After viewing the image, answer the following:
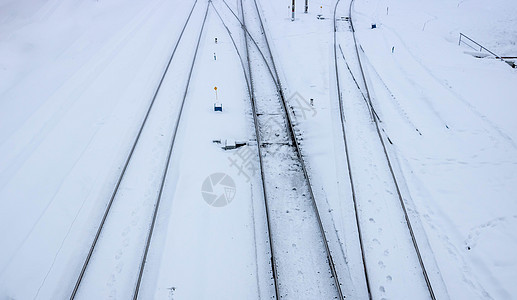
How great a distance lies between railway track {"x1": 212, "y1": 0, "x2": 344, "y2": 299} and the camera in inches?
285

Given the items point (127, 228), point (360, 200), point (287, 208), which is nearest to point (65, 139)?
point (127, 228)

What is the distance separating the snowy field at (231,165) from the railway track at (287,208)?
106mm

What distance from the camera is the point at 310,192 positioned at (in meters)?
9.26

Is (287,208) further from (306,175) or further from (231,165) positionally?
(231,165)

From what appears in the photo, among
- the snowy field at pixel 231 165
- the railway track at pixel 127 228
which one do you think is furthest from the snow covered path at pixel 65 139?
the railway track at pixel 127 228

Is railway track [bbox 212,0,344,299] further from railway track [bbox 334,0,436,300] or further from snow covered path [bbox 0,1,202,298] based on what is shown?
snow covered path [bbox 0,1,202,298]

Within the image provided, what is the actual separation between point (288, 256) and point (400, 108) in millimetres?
8371

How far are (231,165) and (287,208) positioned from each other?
2.45 m

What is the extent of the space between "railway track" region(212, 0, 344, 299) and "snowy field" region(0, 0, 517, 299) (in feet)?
0.35

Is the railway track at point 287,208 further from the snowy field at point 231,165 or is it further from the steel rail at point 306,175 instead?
the snowy field at point 231,165

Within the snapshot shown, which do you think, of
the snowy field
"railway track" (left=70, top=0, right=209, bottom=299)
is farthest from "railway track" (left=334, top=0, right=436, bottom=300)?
"railway track" (left=70, top=0, right=209, bottom=299)

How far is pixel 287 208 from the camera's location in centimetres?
896

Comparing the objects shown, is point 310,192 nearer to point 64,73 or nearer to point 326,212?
point 326,212

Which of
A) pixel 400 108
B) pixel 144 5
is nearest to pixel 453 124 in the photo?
pixel 400 108
